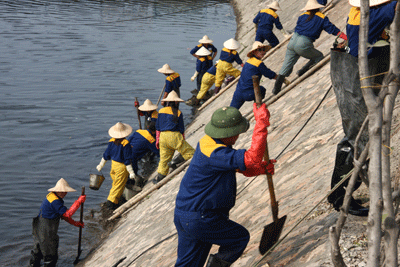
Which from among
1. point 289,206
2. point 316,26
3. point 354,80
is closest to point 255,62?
point 316,26

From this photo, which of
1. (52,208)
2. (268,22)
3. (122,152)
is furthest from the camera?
(268,22)

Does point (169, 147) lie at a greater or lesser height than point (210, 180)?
lesser

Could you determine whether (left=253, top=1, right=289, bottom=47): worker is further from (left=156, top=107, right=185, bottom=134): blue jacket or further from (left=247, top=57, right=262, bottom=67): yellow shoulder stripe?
(left=156, top=107, right=185, bottom=134): blue jacket

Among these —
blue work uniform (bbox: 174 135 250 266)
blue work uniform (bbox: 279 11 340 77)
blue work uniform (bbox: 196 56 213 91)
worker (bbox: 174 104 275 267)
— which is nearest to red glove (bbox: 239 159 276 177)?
worker (bbox: 174 104 275 267)

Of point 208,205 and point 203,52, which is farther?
point 203,52

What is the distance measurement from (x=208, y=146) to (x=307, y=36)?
6379 millimetres

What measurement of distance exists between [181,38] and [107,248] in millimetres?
26060

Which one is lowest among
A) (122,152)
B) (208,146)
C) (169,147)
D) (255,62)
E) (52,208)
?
(52,208)

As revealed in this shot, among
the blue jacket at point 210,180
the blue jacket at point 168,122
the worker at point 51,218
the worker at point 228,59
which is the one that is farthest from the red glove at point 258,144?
the worker at point 228,59

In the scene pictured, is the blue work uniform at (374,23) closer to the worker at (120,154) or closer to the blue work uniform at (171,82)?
the worker at (120,154)

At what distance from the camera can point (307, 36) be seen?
9.45 meters

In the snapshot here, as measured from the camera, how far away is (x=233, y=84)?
14.8 metres

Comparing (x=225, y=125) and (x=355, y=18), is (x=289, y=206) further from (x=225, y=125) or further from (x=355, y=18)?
(x=355, y=18)

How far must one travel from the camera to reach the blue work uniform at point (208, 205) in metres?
3.95
